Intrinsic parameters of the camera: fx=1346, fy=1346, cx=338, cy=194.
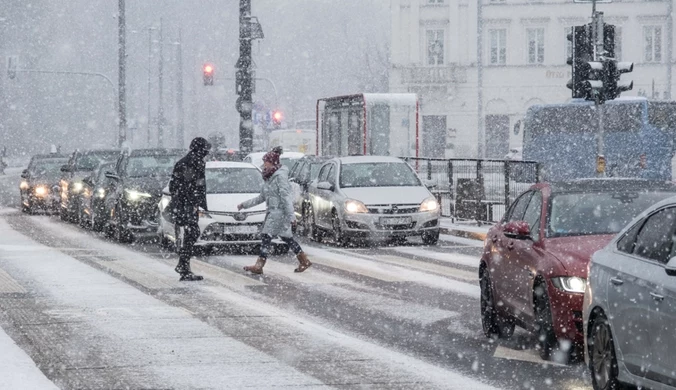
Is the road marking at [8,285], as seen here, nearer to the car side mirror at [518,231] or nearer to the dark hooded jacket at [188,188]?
the dark hooded jacket at [188,188]

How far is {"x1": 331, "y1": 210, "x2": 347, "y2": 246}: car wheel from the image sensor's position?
74.4 ft

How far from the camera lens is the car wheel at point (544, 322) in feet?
32.2

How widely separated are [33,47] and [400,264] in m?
82.8

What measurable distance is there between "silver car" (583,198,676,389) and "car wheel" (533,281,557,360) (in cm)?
117

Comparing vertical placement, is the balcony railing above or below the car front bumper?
above

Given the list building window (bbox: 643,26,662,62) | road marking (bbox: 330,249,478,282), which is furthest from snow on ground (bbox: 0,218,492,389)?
building window (bbox: 643,26,662,62)

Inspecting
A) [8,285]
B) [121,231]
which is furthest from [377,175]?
[8,285]

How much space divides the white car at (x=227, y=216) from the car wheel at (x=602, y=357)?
40.3 feet

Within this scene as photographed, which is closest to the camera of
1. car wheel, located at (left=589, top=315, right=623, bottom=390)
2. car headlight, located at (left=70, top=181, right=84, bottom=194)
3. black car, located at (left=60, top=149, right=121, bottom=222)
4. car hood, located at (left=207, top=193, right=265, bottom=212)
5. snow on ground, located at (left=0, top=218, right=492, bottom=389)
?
car wheel, located at (left=589, top=315, right=623, bottom=390)

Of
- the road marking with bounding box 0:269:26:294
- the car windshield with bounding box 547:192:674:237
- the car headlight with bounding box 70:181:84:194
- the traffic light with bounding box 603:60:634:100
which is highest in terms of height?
the traffic light with bounding box 603:60:634:100

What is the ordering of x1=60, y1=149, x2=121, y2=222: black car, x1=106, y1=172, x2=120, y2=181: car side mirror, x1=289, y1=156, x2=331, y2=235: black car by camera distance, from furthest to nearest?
x1=60, y1=149, x2=121, y2=222: black car → x1=289, y1=156, x2=331, y2=235: black car → x1=106, y1=172, x2=120, y2=181: car side mirror

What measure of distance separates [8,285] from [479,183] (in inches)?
524

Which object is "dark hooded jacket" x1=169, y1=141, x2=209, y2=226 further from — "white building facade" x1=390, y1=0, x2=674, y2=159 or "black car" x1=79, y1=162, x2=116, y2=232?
"white building facade" x1=390, y1=0, x2=674, y2=159

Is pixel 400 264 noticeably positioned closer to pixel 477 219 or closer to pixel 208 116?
pixel 477 219
